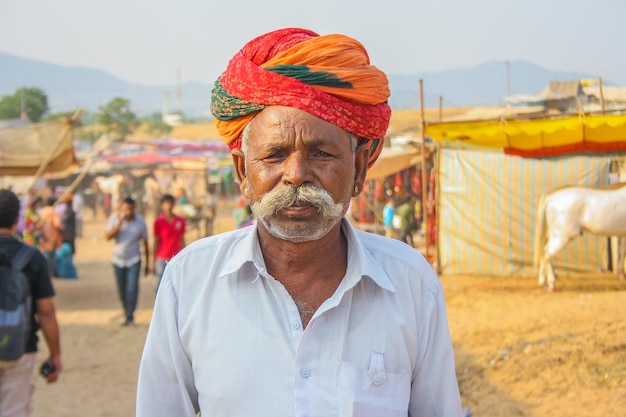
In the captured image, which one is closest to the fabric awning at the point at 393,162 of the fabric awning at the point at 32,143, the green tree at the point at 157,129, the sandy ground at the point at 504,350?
the sandy ground at the point at 504,350

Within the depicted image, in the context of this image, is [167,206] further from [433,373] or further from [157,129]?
[157,129]

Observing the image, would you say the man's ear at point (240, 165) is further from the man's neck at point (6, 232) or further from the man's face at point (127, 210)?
the man's face at point (127, 210)

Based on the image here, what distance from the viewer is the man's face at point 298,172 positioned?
177 cm

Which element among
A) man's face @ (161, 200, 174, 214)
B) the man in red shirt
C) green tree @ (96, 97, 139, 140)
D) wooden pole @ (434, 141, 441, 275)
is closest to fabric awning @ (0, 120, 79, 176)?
man's face @ (161, 200, 174, 214)

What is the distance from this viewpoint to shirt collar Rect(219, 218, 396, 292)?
71.1 inches

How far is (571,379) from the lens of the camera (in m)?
5.71

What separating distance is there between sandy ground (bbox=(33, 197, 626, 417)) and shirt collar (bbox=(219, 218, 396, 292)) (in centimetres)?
398

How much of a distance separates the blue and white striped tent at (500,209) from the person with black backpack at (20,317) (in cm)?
805

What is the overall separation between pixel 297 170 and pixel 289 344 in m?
0.44

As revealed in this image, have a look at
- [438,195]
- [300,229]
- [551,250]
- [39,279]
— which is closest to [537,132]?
[551,250]

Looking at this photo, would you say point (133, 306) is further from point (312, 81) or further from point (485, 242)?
point (312, 81)

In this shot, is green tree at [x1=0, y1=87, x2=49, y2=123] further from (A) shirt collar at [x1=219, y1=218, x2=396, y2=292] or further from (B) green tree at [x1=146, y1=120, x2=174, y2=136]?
(A) shirt collar at [x1=219, y1=218, x2=396, y2=292]

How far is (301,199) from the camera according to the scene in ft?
5.79

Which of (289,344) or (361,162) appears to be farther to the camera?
(361,162)
